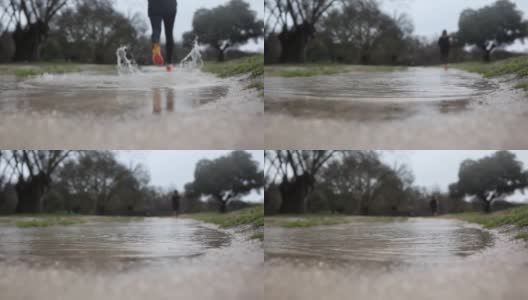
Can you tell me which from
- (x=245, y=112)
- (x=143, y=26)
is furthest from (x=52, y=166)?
(x=245, y=112)

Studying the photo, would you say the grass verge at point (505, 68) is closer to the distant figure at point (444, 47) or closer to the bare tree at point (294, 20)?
the distant figure at point (444, 47)

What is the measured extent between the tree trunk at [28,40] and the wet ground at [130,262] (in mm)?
1091

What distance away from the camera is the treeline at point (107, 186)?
3.14m

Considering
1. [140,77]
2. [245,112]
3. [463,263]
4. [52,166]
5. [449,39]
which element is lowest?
[463,263]

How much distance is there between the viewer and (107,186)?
3.30 meters

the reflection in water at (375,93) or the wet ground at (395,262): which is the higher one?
the reflection in water at (375,93)

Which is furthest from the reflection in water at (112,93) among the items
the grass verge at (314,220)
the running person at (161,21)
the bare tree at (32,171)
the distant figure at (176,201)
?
the grass verge at (314,220)

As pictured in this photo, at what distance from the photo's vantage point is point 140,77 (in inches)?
129

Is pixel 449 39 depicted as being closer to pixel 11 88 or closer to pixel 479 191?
pixel 479 191

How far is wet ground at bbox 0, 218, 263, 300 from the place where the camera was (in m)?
3.00

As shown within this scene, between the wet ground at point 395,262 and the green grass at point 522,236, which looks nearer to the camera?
the wet ground at point 395,262

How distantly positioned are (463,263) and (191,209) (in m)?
1.69

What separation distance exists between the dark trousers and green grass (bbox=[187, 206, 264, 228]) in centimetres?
103

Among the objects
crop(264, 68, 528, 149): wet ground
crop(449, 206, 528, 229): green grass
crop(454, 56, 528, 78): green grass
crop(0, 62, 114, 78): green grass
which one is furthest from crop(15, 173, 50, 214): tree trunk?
crop(454, 56, 528, 78): green grass
